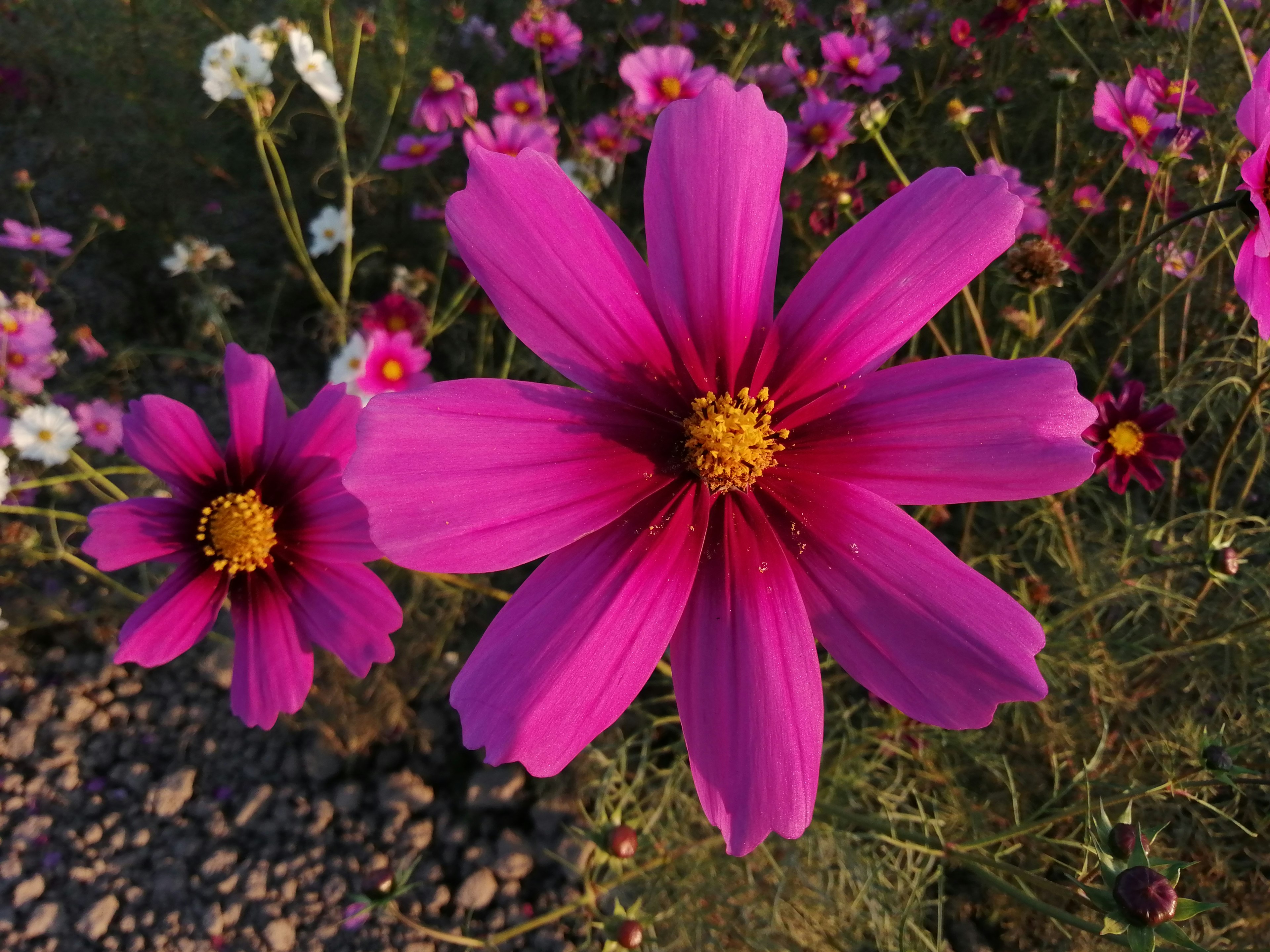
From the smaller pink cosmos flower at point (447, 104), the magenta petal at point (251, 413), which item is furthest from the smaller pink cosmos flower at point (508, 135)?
the magenta petal at point (251, 413)

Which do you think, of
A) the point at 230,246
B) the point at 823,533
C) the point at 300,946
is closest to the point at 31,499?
the point at 230,246

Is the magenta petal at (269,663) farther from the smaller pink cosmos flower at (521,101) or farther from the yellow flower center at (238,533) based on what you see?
the smaller pink cosmos flower at (521,101)

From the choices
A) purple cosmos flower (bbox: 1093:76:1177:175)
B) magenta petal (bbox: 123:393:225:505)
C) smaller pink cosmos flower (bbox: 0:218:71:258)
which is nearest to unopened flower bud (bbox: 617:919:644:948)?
magenta petal (bbox: 123:393:225:505)

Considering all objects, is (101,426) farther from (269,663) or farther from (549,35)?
(549,35)

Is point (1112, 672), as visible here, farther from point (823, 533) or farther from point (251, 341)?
point (251, 341)

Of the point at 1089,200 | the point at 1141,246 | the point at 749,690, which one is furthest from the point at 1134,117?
the point at 749,690

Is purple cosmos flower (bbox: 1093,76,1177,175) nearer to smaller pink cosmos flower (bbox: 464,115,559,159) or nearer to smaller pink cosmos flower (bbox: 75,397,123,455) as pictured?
smaller pink cosmos flower (bbox: 464,115,559,159)
